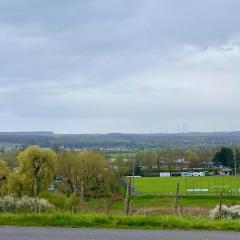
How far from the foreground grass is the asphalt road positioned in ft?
1.86

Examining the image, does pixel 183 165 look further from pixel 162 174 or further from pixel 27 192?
pixel 27 192

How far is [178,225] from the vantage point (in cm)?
1284

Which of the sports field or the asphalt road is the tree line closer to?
the sports field

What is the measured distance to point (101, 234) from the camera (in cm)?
1190

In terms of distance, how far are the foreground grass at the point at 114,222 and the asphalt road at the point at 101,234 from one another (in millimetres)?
566

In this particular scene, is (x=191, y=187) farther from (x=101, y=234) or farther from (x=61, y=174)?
(x=101, y=234)

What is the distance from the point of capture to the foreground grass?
12812 millimetres

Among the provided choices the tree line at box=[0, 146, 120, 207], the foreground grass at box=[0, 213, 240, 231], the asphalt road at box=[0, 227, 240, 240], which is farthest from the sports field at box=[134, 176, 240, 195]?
the asphalt road at box=[0, 227, 240, 240]

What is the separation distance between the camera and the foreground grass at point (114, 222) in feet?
42.0

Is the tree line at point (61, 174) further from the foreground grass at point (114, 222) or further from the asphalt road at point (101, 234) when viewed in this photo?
the asphalt road at point (101, 234)

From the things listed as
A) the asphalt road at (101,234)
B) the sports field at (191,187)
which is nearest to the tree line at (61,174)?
the sports field at (191,187)

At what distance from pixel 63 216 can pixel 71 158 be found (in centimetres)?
6541

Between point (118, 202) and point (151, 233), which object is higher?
point (151, 233)

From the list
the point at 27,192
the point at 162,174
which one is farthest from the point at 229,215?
the point at 162,174
